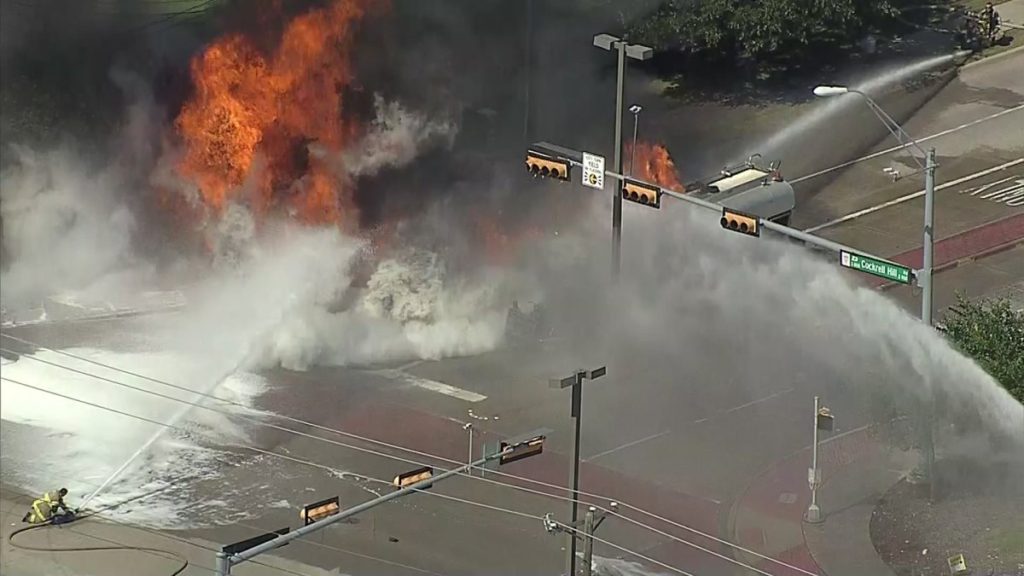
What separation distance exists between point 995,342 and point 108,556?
1620 cm

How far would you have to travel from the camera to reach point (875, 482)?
35.8 meters

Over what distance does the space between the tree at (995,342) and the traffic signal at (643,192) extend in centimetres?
599

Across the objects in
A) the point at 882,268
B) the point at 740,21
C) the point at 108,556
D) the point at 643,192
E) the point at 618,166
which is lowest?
the point at 108,556

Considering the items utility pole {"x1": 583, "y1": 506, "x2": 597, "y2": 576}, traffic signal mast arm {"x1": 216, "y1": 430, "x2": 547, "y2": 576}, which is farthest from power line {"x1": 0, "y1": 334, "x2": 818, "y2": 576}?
traffic signal mast arm {"x1": 216, "y1": 430, "x2": 547, "y2": 576}

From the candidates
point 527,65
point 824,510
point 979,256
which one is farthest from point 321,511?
point 527,65

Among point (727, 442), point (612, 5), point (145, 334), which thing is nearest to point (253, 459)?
point (145, 334)

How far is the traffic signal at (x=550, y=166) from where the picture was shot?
3531 centimetres

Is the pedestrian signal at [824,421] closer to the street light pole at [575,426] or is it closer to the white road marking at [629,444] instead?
the white road marking at [629,444]

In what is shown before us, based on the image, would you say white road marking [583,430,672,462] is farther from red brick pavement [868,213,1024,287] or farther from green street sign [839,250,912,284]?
red brick pavement [868,213,1024,287]

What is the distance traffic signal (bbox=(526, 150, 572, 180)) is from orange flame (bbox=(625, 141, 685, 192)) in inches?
436

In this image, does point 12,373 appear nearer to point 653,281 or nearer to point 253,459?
point 253,459

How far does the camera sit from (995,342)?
34844 mm

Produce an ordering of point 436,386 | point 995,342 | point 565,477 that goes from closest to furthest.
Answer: point 995,342 < point 565,477 < point 436,386

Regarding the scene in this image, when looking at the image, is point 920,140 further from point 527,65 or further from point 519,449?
point 519,449
